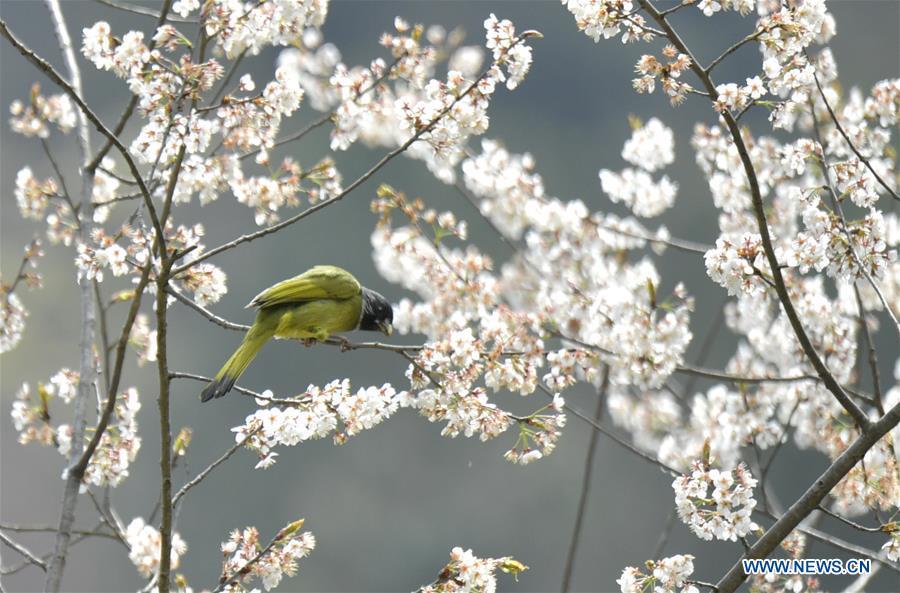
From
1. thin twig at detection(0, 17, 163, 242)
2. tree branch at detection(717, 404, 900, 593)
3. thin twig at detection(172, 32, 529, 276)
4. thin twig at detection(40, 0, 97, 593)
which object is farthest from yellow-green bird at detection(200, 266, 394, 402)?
tree branch at detection(717, 404, 900, 593)

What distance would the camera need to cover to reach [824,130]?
535 centimetres

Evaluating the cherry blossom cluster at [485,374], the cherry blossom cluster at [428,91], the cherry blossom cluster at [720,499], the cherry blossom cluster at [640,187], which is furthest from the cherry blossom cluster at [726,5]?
the cherry blossom cluster at [640,187]

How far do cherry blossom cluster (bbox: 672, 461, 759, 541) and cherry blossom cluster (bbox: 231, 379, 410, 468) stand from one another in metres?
1.03

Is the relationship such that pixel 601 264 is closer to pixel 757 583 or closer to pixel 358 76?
pixel 358 76

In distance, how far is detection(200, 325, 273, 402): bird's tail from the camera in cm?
375

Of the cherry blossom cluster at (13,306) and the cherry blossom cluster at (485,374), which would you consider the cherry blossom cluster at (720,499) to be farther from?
the cherry blossom cluster at (13,306)

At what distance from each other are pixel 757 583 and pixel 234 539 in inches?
78.2

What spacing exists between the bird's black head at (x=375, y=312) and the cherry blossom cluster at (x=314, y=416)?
1.77 m

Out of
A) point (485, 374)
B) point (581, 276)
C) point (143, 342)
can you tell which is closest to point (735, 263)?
point (485, 374)

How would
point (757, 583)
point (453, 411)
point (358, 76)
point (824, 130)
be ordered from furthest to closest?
point (824, 130) < point (358, 76) < point (757, 583) < point (453, 411)

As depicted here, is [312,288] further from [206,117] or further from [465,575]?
[465,575]

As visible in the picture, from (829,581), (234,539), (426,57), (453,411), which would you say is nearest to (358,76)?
(426,57)

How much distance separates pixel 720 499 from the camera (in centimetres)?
320

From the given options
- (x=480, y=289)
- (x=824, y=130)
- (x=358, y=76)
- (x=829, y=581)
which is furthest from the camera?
(x=829, y=581)
